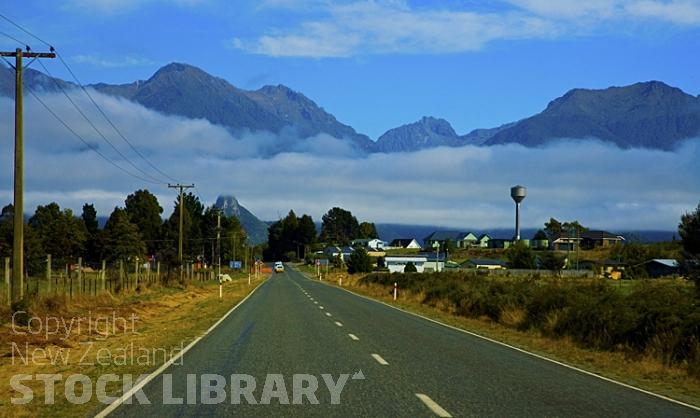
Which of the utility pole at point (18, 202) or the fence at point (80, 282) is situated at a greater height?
the utility pole at point (18, 202)

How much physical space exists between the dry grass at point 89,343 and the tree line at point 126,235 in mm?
52444

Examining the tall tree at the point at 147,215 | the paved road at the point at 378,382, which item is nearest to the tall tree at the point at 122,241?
the tall tree at the point at 147,215

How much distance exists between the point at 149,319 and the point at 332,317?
7377 millimetres

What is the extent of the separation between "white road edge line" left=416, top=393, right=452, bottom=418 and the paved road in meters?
0.01

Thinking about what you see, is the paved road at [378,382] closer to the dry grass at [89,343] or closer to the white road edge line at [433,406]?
the white road edge line at [433,406]

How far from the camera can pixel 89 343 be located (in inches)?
829

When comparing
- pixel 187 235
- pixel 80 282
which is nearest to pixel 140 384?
pixel 80 282

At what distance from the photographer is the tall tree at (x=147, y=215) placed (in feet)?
545

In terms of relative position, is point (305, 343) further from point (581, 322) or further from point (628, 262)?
point (628, 262)

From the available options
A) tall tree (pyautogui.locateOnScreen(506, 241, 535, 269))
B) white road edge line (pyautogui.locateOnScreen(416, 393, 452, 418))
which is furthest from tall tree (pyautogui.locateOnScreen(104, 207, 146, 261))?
white road edge line (pyautogui.locateOnScreen(416, 393, 452, 418))

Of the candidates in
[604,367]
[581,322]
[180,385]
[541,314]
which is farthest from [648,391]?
[541,314]

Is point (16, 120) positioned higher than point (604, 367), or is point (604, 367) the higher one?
point (16, 120)

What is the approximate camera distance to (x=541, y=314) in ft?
99.8

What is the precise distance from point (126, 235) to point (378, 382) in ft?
399
